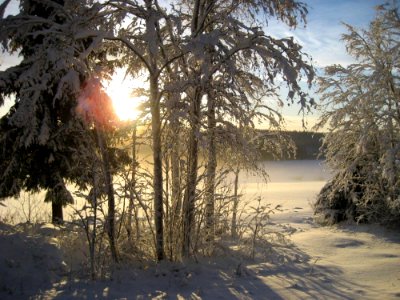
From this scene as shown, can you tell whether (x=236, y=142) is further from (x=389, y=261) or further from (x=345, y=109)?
(x=345, y=109)

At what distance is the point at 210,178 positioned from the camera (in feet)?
26.1

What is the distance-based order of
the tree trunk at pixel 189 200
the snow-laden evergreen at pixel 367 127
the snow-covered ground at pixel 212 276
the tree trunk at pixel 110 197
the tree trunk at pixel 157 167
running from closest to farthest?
the snow-covered ground at pixel 212 276 → the tree trunk at pixel 110 197 → the tree trunk at pixel 157 167 → the tree trunk at pixel 189 200 → the snow-laden evergreen at pixel 367 127

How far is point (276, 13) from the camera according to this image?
7891 millimetres

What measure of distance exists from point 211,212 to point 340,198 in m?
6.95

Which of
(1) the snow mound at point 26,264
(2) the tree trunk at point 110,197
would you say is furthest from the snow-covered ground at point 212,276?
(2) the tree trunk at point 110,197

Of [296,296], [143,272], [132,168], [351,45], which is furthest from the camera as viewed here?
[351,45]

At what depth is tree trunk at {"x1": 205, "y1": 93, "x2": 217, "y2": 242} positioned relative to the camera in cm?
759

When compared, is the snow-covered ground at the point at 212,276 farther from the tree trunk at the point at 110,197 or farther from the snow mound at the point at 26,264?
the tree trunk at the point at 110,197

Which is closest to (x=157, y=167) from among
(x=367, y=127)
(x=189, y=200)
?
(x=189, y=200)

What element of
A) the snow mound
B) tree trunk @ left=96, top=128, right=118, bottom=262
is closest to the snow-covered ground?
the snow mound

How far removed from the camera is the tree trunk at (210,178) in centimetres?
759

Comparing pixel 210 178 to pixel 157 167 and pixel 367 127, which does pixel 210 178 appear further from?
pixel 367 127

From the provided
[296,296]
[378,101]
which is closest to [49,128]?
[296,296]

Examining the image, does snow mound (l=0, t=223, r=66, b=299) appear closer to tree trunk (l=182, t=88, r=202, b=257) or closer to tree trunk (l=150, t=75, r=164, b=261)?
tree trunk (l=150, t=75, r=164, b=261)
